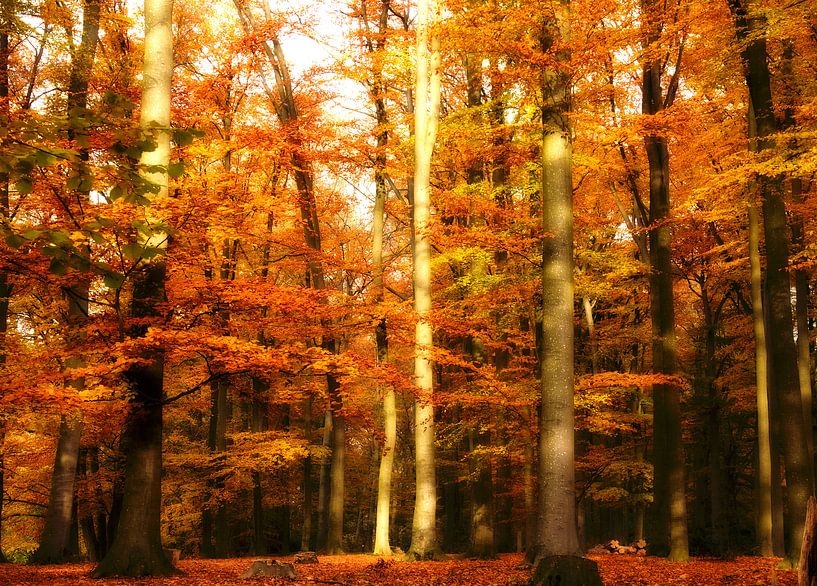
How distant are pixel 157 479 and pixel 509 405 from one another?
7.55 meters

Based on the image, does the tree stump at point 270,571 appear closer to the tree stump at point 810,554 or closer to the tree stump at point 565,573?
the tree stump at point 565,573

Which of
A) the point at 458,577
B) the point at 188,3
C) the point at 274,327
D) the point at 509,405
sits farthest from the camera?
the point at 188,3

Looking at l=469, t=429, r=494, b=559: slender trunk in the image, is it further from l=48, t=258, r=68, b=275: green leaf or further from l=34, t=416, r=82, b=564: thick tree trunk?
l=48, t=258, r=68, b=275: green leaf

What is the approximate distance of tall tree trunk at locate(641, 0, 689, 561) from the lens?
14.6 m

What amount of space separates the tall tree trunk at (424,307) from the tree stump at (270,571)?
3971mm

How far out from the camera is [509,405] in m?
15.1

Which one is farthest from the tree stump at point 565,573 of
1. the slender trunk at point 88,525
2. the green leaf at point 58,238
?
the slender trunk at point 88,525

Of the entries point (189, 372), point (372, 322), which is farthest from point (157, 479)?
point (189, 372)

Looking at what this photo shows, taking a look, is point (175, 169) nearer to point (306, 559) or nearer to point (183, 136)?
point (183, 136)

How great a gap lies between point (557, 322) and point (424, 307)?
6.24 metres

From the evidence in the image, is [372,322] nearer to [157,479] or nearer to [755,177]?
[157,479]

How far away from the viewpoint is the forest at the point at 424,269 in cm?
952

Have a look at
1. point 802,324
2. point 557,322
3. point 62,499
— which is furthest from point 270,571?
point 802,324

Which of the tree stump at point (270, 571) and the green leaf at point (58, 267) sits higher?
the green leaf at point (58, 267)
